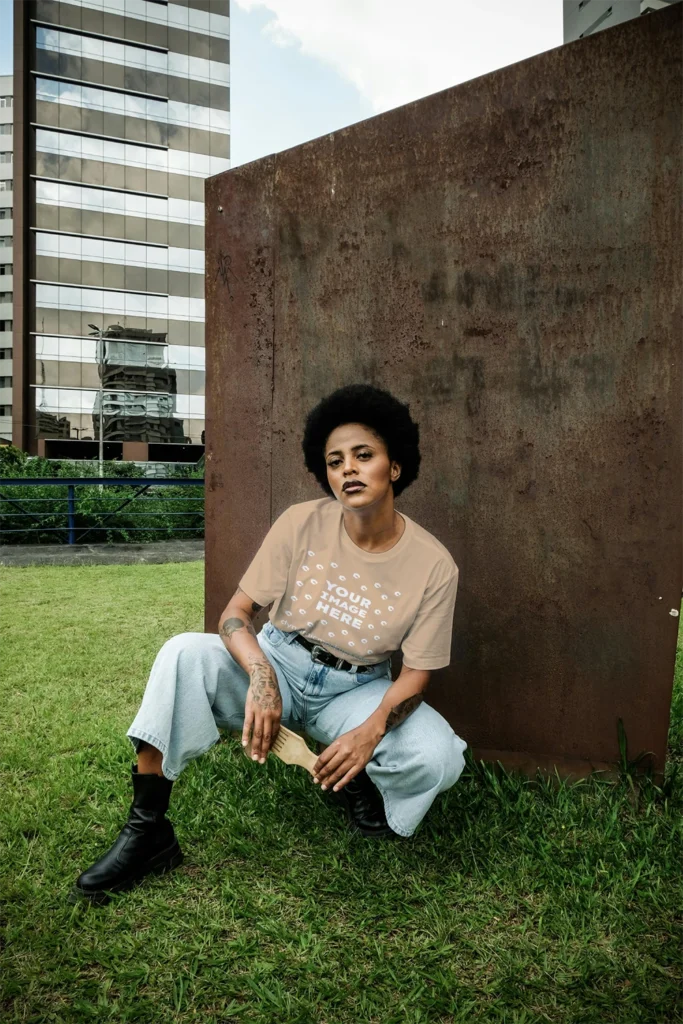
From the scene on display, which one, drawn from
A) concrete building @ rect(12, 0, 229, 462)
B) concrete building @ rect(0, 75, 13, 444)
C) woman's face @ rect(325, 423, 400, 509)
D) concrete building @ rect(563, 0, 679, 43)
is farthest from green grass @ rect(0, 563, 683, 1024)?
A: concrete building @ rect(0, 75, 13, 444)

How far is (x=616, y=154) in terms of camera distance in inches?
96.6

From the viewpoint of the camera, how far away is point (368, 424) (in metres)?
2.31

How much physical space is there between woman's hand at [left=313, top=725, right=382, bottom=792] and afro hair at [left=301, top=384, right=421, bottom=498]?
881mm

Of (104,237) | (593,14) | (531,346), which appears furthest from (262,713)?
(104,237)

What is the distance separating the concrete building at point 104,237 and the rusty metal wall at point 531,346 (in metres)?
39.2

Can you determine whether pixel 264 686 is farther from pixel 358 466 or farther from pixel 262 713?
pixel 358 466

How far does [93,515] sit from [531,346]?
357 inches

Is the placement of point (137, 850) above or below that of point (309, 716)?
below

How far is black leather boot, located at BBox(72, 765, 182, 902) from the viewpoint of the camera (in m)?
2.01

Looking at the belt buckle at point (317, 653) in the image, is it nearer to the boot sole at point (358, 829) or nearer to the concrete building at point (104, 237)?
the boot sole at point (358, 829)

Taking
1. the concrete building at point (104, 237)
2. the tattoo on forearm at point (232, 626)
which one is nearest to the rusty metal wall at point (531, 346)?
the tattoo on forearm at point (232, 626)

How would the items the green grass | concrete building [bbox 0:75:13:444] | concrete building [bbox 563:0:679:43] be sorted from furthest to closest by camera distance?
concrete building [bbox 0:75:13:444]
concrete building [bbox 563:0:679:43]
the green grass

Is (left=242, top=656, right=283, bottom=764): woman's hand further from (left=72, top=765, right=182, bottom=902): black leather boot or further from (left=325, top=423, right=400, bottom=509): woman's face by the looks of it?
(left=325, top=423, right=400, bottom=509): woman's face


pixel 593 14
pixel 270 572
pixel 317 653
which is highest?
pixel 593 14
